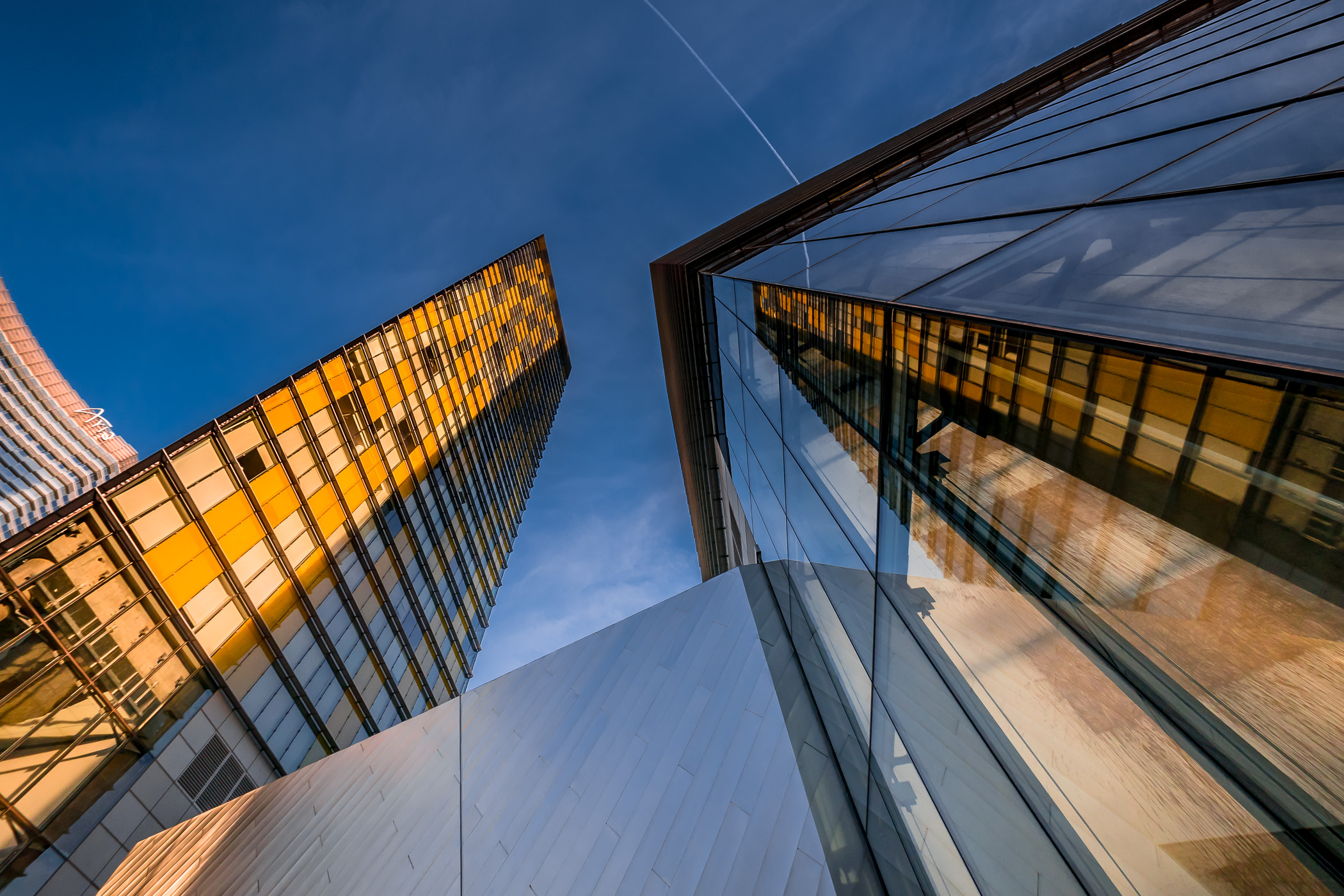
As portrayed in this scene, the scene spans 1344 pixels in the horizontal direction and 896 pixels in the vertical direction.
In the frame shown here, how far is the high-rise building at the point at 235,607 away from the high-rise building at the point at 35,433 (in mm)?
31298

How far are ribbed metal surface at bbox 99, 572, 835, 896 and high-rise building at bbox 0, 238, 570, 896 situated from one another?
285cm

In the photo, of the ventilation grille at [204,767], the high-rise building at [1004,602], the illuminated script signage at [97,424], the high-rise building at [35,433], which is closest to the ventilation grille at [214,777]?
the ventilation grille at [204,767]

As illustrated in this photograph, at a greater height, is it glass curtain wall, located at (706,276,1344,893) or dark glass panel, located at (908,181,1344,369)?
dark glass panel, located at (908,181,1344,369)

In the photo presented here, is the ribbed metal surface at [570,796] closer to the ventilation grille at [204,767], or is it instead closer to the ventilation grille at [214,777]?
the ventilation grille at [204,767]

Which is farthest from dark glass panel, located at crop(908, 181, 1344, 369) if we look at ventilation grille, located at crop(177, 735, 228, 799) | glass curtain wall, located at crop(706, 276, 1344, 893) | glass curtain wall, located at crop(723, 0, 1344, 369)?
ventilation grille, located at crop(177, 735, 228, 799)

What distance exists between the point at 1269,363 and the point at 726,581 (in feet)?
32.1

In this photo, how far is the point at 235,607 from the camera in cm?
1841

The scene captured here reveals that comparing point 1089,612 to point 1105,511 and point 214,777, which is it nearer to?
point 1105,511

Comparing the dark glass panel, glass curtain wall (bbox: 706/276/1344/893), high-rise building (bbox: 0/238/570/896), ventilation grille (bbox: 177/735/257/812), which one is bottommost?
ventilation grille (bbox: 177/735/257/812)

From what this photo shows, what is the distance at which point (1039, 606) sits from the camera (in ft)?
11.9

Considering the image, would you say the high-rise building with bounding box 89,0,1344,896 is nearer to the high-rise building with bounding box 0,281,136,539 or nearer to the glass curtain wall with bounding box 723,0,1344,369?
the glass curtain wall with bounding box 723,0,1344,369

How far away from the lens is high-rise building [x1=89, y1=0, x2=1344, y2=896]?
2.33 meters

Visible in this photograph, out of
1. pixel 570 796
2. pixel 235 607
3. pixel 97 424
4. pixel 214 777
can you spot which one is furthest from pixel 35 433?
pixel 570 796

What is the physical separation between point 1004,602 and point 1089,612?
29.9 inches
